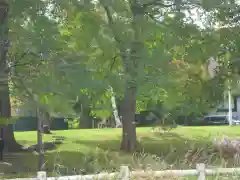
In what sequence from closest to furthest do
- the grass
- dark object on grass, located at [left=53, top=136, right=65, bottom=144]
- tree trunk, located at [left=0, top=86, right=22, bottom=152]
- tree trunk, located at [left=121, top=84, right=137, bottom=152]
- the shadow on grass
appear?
1. the shadow on grass
2. the grass
3. tree trunk, located at [left=0, top=86, right=22, bottom=152]
4. tree trunk, located at [left=121, top=84, right=137, bottom=152]
5. dark object on grass, located at [left=53, top=136, right=65, bottom=144]

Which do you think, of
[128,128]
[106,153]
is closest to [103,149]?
[128,128]

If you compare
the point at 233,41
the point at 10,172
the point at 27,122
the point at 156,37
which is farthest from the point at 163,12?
the point at 27,122

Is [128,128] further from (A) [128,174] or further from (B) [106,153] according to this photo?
(A) [128,174]

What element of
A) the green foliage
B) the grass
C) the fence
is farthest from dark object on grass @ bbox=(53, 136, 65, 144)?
the fence

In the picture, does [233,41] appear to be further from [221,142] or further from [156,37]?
[221,142]

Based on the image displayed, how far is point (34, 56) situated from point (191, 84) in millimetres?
6894

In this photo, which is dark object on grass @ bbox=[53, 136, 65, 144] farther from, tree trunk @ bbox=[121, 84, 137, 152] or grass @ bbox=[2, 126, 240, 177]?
tree trunk @ bbox=[121, 84, 137, 152]

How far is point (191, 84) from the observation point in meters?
18.8

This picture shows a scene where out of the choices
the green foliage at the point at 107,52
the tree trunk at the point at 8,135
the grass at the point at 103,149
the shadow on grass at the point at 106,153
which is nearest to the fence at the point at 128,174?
the grass at the point at 103,149

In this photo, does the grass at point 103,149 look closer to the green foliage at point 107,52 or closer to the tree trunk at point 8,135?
the tree trunk at point 8,135

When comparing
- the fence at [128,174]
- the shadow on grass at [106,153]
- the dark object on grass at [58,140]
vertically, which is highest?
the fence at [128,174]

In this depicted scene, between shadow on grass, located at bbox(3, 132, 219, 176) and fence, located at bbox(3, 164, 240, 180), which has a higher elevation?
fence, located at bbox(3, 164, 240, 180)

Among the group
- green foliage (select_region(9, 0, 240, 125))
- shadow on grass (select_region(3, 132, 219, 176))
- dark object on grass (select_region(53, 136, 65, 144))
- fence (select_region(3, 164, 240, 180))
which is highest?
green foliage (select_region(9, 0, 240, 125))

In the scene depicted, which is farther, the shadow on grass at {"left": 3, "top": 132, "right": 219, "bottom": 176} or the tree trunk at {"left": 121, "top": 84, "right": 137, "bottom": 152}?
the tree trunk at {"left": 121, "top": 84, "right": 137, "bottom": 152}
